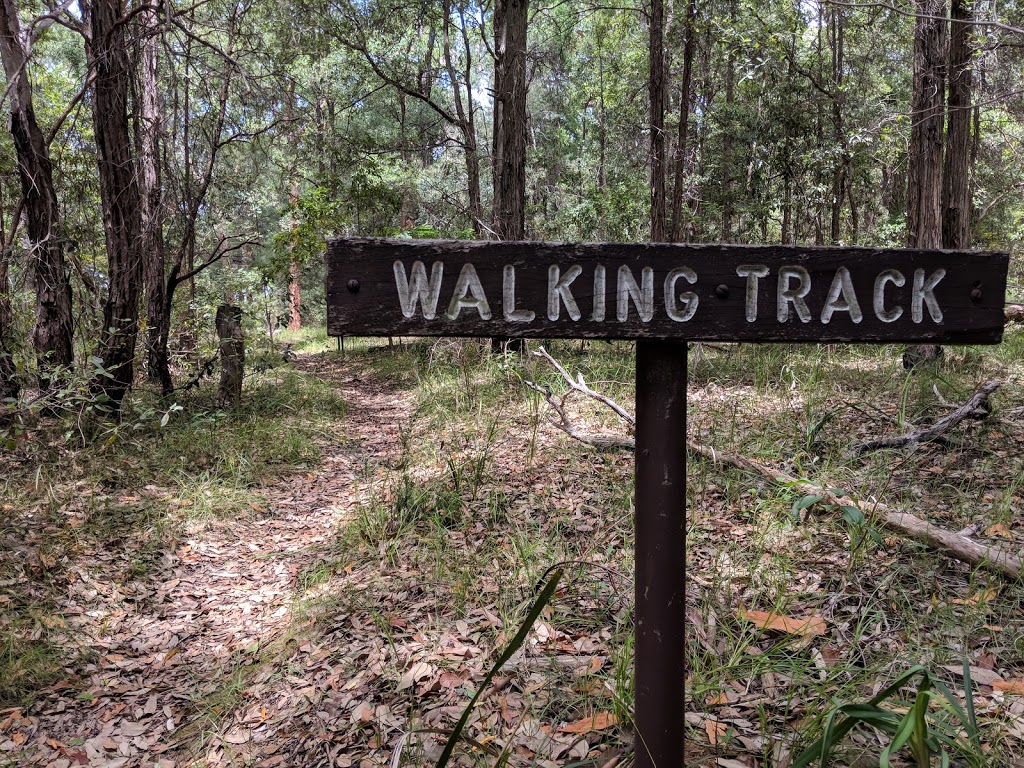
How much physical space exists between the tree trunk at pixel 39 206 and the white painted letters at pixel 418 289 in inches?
193

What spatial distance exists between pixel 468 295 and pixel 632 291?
0.40m

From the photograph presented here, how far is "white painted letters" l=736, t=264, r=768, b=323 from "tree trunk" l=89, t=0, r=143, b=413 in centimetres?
573

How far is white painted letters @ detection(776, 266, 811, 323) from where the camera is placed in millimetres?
1567

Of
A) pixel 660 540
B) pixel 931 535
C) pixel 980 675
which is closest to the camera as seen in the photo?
pixel 660 540

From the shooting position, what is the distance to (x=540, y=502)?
13.0ft

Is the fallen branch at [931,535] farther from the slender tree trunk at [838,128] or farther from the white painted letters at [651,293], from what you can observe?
the slender tree trunk at [838,128]

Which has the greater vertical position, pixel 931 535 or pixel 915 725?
pixel 915 725

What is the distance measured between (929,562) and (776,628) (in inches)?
36.9

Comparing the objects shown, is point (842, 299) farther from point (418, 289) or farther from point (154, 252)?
point (154, 252)

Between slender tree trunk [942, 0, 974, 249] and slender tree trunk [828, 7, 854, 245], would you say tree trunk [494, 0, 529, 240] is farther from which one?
slender tree trunk [828, 7, 854, 245]

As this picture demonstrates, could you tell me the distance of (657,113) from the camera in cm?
937

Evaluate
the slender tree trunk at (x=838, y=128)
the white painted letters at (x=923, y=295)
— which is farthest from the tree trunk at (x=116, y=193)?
the slender tree trunk at (x=838, y=128)

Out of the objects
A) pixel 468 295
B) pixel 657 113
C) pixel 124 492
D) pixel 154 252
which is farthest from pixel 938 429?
pixel 154 252

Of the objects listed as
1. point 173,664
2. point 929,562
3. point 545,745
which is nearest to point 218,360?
point 173,664
